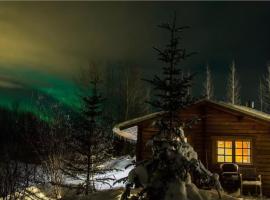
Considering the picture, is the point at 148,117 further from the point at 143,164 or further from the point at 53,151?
the point at 143,164

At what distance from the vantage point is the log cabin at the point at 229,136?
16.4 m

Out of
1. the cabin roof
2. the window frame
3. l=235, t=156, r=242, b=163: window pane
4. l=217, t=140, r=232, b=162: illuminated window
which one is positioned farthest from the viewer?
l=217, t=140, r=232, b=162: illuminated window

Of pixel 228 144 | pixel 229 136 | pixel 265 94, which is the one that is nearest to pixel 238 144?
pixel 228 144

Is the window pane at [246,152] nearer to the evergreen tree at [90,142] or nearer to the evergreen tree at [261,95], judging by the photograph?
the evergreen tree at [90,142]

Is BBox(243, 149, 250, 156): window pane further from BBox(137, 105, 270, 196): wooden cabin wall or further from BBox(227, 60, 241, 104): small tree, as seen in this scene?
BBox(227, 60, 241, 104): small tree

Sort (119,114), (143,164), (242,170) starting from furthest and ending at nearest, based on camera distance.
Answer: (119,114)
(242,170)
(143,164)

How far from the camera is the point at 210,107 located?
→ 17297 millimetres

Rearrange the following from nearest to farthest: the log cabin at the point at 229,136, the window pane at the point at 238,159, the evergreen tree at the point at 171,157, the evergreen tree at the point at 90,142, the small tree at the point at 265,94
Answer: the evergreen tree at the point at 171,157 → the evergreen tree at the point at 90,142 → the log cabin at the point at 229,136 → the window pane at the point at 238,159 → the small tree at the point at 265,94

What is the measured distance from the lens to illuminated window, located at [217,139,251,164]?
16766 mm

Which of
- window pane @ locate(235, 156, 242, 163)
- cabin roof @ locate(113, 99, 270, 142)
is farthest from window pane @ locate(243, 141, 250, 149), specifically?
cabin roof @ locate(113, 99, 270, 142)

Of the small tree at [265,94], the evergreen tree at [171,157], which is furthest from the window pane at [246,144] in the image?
the small tree at [265,94]

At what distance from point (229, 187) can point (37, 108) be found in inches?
529

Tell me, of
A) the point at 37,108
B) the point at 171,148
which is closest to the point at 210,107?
the point at 171,148

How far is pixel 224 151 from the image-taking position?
17.1m
